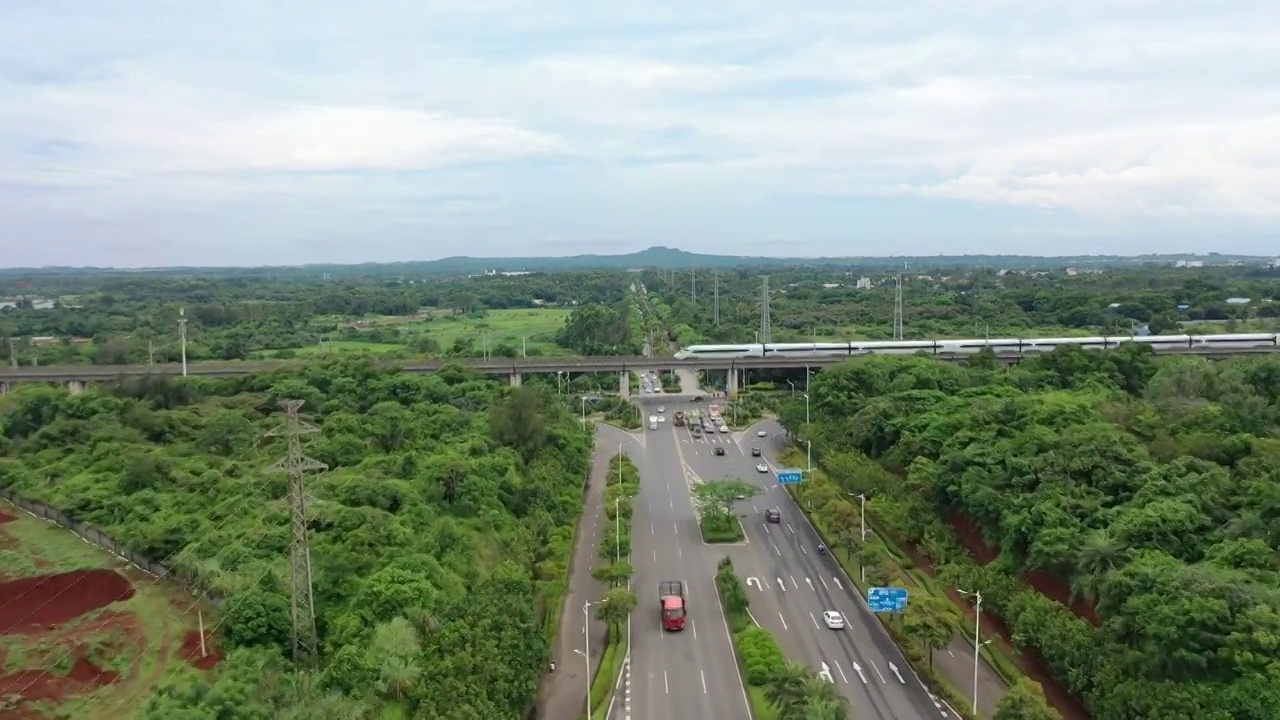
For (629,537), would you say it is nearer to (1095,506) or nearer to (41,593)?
(1095,506)

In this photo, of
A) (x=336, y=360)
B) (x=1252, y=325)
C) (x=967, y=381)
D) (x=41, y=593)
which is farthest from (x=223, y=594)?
(x=1252, y=325)

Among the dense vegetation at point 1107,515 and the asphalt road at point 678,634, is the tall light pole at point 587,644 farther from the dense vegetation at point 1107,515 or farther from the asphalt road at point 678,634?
the dense vegetation at point 1107,515

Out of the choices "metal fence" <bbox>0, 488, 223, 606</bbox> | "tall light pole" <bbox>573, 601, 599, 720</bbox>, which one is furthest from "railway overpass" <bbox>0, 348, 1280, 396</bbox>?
"tall light pole" <bbox>573, 601, 599, 720</bbox>

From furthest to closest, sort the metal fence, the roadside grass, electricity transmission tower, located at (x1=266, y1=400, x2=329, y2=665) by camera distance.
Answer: the roadside grass
the metal fence
electricity transmission tower, located at (x1=266, y1=400, x2=329, y2=665)

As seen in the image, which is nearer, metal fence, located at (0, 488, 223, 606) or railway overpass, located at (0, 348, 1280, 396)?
metal fence, located at (0, 488, 223, 606)

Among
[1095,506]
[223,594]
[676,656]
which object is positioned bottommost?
[676,656]

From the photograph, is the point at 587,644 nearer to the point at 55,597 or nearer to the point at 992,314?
the point at 55,597

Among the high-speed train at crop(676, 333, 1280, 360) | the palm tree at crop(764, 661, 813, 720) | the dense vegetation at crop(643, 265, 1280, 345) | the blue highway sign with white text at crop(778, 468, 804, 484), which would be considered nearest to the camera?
the palm tree at crop(764, 661, 813, 720)

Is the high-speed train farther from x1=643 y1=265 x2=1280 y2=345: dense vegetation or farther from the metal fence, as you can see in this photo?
the metal fence
